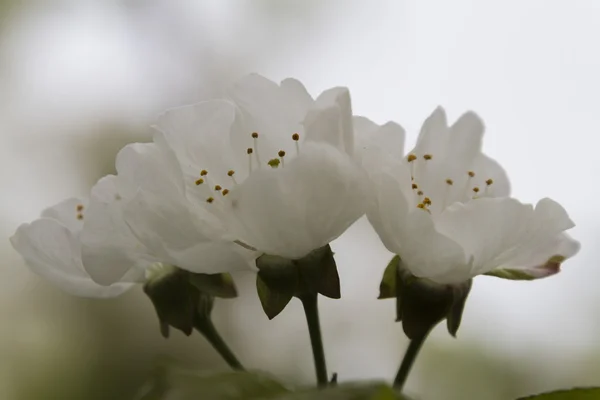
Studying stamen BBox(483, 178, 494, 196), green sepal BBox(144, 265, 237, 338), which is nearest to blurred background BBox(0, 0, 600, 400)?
stamen BBox(483, 178, 494, 196)

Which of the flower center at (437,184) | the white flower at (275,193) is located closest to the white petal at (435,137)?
the flower center at (437,184)

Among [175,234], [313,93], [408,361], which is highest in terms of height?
[175,234]

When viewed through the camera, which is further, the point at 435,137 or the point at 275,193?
the point at 435,137

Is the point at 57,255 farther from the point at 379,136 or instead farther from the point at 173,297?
the point at 379,136

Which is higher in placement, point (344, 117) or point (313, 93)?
point (344, 117)

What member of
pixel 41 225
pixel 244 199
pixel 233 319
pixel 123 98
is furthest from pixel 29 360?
pixel 244 199

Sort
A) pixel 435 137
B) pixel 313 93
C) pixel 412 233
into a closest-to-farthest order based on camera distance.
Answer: pixel 412 233
pixel 435 137
pixel 313 93

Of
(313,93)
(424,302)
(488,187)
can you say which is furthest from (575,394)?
(313,93)

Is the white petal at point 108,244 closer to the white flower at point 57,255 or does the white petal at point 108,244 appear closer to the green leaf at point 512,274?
the white flower at point 57,255
